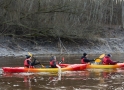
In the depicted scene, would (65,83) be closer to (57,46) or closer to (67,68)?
(67,68)

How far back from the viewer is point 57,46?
31953mm

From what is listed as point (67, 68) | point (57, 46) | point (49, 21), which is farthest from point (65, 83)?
point (57, 46)

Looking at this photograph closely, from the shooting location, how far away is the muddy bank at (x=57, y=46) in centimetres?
2908

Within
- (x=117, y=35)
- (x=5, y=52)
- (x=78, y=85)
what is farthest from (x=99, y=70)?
(x=117, y=35)

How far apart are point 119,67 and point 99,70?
1771 mm

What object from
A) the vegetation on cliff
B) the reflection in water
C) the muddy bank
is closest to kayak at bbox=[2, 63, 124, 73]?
the reflection in water

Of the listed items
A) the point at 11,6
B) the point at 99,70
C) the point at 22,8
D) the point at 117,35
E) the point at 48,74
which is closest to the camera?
the point at 48,74

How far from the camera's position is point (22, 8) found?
2469cm

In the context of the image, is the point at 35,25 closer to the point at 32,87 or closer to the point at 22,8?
the point at 22,8

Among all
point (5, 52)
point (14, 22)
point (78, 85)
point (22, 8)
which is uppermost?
point (22, 8)

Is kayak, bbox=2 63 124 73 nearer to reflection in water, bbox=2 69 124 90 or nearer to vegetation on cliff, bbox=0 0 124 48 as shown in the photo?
reflection in water, bbox=2 69 124 90

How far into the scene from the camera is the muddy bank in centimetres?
2908

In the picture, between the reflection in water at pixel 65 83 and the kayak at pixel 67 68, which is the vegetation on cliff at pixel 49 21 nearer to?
the kayak at pixel 67 68

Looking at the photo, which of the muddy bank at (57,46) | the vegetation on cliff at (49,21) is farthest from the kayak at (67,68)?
the muddy bank at (57,46)
